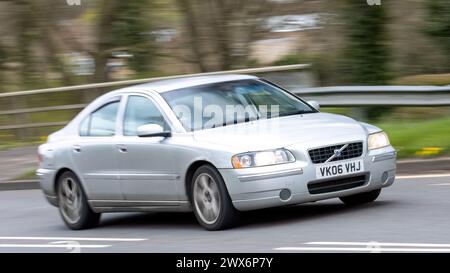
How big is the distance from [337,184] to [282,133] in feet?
2.33

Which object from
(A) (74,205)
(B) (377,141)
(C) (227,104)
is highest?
(C) (227,104)

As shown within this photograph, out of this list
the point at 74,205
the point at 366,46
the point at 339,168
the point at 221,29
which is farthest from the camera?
the point at 221,29

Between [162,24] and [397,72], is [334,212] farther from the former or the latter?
[162,24]

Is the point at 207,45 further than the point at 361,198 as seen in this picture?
Yes

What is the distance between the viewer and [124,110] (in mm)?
11156

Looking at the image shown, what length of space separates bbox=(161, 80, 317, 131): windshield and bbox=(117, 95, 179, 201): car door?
25 cm

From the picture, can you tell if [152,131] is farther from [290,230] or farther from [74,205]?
[74,205]

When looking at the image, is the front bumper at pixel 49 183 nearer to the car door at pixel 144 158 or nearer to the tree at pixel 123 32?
the car door at pixel 144 158

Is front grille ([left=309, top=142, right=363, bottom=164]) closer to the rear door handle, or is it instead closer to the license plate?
the license plate

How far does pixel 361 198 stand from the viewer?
426 inches

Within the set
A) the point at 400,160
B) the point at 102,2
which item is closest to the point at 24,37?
the point at 102,2

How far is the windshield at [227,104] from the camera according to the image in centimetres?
1043

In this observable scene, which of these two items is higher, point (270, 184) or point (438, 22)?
point (270, 184)

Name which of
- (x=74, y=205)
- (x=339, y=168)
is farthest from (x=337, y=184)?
(x=74, y=205)
